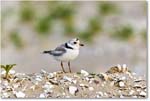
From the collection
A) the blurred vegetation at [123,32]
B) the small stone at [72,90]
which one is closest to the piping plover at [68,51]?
the small stone at [72,90]

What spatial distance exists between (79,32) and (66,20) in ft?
0.30

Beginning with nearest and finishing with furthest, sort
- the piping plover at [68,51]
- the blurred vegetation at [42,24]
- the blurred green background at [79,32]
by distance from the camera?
the piping plover at [68,51] < the blurred green background at [79,32] < the blurred vegetation at [42,24]

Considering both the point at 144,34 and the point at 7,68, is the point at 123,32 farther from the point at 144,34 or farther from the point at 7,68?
the point at 7,68

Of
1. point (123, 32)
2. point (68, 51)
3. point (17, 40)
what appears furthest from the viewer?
point (17, 40)

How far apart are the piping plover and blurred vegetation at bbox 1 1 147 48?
0.44ft

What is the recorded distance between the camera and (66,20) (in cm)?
335

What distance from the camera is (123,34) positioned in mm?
3318

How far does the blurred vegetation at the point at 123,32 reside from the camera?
10.7ft

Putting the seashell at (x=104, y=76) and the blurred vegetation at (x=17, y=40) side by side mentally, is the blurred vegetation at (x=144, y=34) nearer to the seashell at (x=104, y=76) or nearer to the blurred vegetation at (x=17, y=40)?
the seashell at (x=104, y=76)

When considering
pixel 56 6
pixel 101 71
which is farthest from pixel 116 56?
pixel 56 6

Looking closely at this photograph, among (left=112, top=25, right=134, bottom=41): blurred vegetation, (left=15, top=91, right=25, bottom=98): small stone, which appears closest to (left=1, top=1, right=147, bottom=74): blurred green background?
(left=112, top=25, right=134, bottom=41): blurred vegetation

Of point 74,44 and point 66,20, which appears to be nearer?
point 74,44

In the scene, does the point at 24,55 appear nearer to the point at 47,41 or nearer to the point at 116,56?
the point at 47,41

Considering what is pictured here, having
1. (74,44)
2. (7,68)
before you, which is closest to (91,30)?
(74,44)
